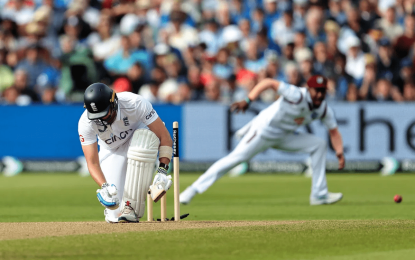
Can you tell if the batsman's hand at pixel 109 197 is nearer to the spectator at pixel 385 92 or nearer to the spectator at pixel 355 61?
the spectator at pixel 385 92

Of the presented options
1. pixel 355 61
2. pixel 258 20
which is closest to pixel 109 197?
pixel 355 61

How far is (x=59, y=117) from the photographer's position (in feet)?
57.7

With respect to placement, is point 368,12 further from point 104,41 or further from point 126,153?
point 126,153

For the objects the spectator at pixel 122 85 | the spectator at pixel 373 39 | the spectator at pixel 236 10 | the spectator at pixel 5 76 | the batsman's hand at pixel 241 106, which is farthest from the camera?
the spectator at pixel 236 10

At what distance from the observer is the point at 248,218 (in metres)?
9.96

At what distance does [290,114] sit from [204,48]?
7637 mm

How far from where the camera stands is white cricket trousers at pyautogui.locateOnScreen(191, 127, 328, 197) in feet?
36.6

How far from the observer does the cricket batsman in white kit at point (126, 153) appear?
830 centimetres

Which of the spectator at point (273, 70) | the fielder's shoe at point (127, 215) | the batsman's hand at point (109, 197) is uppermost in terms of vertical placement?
the spectator at point (273, 70)

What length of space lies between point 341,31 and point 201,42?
135 inches

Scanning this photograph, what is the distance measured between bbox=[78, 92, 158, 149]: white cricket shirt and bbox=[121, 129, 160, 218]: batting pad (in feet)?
0.51

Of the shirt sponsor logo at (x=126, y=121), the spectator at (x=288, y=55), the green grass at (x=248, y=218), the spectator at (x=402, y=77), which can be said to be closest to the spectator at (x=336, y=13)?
the spectator at (x=288, y=55)

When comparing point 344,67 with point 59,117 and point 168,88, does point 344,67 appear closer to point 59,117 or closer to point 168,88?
point 168,88

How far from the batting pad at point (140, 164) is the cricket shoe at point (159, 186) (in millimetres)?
287
